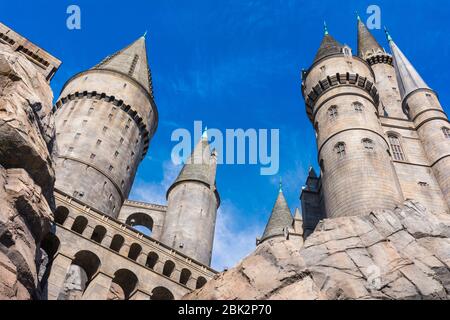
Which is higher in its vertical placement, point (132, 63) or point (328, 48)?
point (132, 63)

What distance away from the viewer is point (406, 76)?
140 feet

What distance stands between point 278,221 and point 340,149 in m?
16.7

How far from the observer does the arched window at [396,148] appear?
34.1 meters

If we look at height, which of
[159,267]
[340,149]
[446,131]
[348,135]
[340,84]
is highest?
[340,84]

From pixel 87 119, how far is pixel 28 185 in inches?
1216

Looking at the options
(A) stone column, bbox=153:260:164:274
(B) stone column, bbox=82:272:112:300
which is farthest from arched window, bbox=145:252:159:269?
(B) stone column, bbox=82:272:112:300

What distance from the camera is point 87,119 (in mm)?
44938

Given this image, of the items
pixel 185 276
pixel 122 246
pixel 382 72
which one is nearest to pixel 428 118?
pixel 382 72

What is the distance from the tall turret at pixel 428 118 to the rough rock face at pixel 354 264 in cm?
836

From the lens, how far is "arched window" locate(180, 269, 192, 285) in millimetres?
33344

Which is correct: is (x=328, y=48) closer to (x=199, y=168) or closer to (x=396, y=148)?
(x=396, y=148)

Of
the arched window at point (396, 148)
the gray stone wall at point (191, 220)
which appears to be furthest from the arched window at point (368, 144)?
the gray stone wall at point (191, 220)

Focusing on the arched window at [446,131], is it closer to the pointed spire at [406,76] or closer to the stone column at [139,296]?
the pointed spire at [406,76]
